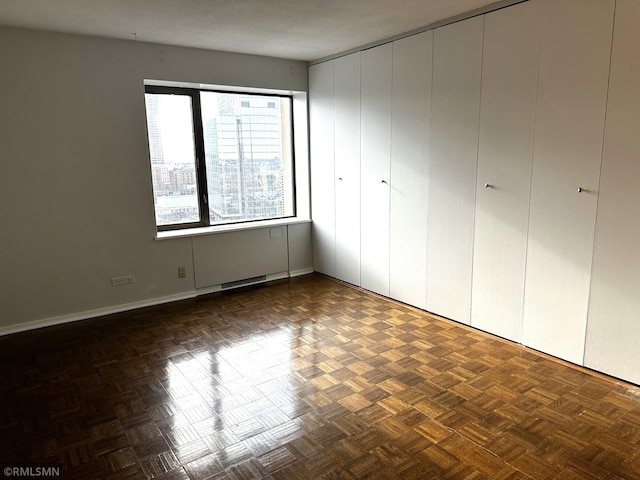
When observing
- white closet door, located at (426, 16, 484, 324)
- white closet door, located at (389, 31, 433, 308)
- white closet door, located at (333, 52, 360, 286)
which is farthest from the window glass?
white closet door, located at (426, 16, 484, 324)

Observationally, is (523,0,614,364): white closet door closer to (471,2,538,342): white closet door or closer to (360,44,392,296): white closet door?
(471,2,538,342): white closet door

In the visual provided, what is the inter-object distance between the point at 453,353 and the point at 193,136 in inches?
125

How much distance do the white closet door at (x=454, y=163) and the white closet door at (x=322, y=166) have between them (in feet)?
4.49

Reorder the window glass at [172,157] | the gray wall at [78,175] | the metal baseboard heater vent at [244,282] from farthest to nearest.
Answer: the metal baseboard heater vent at [244,282] < the window glass at [172,157] < the gray wall at [78,175]

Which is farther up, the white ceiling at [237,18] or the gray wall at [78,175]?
the white ceiling at [237,18]

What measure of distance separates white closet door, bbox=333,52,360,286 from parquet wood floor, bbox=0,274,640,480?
3.53ft

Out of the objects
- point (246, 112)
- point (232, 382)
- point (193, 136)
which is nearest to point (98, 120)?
point (193, 136)

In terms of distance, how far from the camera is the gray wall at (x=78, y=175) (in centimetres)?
350

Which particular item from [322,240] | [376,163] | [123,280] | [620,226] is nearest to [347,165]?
[376,163]

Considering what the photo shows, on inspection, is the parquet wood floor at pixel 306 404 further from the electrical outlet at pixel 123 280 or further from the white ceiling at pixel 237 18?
the white ceiling at pixel 237 18

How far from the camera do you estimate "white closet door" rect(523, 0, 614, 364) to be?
2.60m

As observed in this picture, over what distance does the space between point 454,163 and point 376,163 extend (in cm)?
89

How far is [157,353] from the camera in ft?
10.5

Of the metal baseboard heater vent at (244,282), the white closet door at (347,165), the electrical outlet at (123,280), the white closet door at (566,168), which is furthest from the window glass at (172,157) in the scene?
the white closet door at (566,168)
